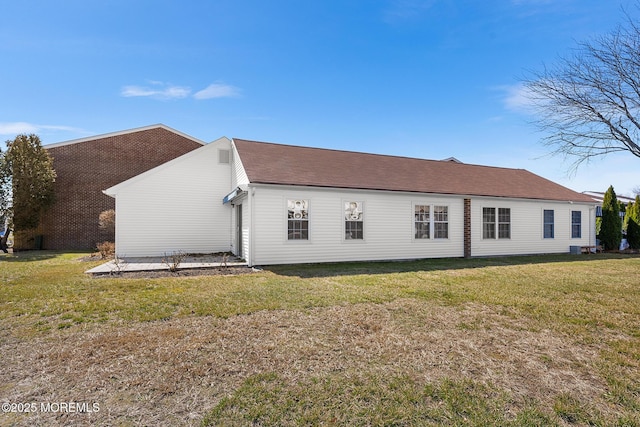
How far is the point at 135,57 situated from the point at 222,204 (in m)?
6.61

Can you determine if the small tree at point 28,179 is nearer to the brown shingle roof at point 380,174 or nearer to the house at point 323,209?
the house at point 323,209

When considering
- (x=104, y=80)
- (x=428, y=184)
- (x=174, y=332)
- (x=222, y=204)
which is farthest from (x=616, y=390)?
(x=104, y=80)

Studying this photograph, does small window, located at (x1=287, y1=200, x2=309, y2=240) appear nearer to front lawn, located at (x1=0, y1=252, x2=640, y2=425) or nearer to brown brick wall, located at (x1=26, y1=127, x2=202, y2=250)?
front lawn, located at (x1=0, y1=252, x2=640, y2=425)

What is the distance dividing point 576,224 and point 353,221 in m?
13.6

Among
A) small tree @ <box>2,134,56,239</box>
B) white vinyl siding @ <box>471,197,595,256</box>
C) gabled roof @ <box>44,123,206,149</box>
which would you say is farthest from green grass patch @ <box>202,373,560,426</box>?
gabled roof @ <box>44,123,206,149</box>

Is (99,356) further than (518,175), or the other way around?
(518,175)

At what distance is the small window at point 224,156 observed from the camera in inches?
591

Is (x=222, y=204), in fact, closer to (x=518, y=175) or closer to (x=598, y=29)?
(x=598, y=29)

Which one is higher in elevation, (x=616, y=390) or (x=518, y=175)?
(x=518, y=175)

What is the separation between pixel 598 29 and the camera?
1076 centimetres

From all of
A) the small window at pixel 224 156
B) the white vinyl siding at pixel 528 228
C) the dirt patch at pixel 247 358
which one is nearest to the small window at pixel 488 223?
the white vinyl siding at pixel 528 228

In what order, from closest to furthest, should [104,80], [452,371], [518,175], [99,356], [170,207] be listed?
[452,371] < [99,356] < [104,80] < [170,207] < [518,175]

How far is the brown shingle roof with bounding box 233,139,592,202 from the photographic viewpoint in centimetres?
1228

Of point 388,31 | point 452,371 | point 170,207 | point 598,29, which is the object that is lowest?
point 452,371
